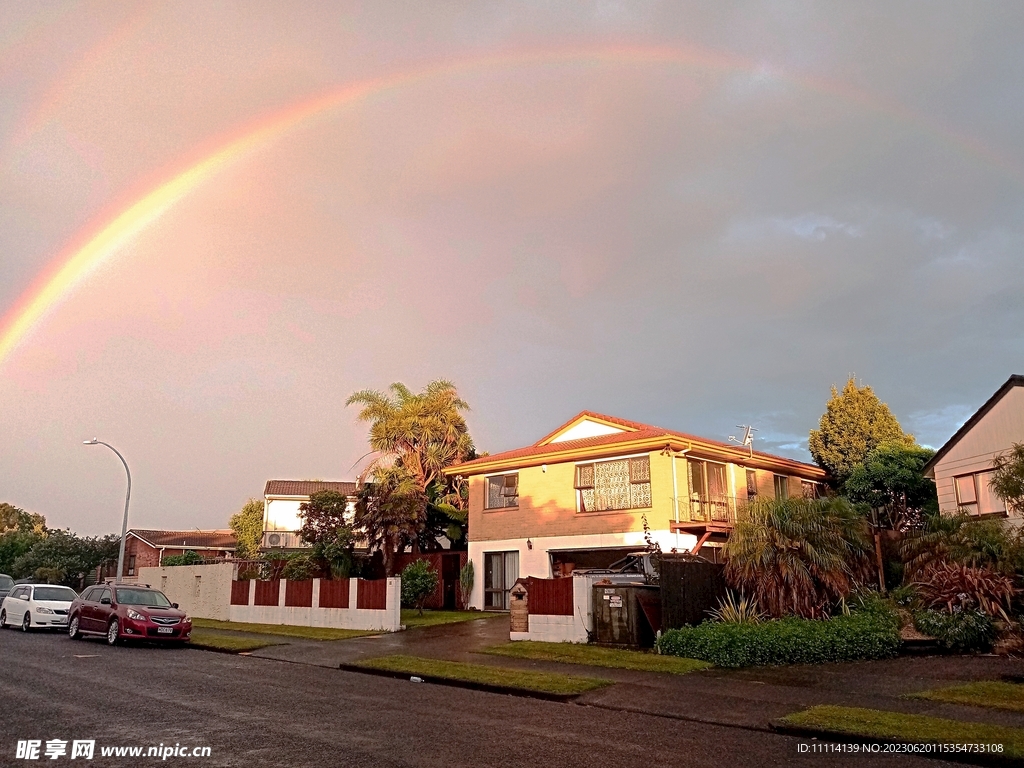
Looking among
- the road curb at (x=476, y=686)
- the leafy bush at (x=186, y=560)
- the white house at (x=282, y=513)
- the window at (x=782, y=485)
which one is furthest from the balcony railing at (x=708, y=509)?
the white house at (x=282, y=513)

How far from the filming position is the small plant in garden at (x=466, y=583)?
31172 mm

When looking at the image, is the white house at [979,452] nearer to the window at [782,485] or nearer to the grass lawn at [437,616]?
the window at [782,485]

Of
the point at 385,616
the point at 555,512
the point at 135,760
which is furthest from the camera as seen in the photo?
the point at 555,512

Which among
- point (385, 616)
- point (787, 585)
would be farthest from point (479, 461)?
point (787, 585)

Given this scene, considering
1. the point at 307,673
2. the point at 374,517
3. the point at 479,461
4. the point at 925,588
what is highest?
the point at 479,461

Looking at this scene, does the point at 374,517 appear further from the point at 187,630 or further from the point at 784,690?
the point at 784,690

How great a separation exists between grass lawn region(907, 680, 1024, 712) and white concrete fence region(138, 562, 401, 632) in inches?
572

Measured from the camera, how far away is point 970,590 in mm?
15805

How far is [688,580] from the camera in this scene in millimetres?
17453

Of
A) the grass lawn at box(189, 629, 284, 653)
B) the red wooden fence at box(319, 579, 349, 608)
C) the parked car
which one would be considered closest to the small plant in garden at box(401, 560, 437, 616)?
the red wooden fence at box(319, 579, 349, 608)

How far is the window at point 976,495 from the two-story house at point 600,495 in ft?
20.8

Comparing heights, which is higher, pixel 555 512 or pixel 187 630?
pixel 555 512

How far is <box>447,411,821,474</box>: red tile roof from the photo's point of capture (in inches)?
1090

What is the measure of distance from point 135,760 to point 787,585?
521 inches
